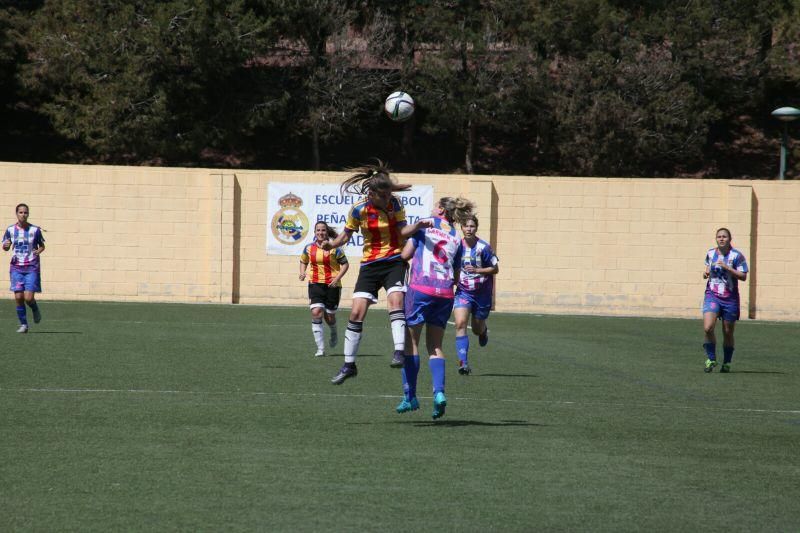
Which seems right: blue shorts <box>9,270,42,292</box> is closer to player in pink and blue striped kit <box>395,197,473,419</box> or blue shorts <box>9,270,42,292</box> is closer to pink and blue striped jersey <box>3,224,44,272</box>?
pink and blue striped jersey <box>3,224,44,272</box>

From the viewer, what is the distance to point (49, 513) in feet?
19.3

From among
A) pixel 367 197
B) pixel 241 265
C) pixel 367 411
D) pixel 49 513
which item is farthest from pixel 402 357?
pixel 241 265

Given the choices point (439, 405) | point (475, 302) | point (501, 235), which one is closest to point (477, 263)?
point (475, 302)

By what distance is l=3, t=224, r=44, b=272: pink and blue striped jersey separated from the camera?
60.1 feet

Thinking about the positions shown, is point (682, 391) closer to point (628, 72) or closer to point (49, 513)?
point (49, 513)

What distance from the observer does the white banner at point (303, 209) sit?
27.5 m

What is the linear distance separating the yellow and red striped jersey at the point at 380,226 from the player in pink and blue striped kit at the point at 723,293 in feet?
21.2

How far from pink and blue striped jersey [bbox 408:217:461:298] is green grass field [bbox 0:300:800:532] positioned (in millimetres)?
1092

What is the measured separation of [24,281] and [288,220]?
32.5ft

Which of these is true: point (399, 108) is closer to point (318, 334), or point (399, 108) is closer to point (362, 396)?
point (318, 334)

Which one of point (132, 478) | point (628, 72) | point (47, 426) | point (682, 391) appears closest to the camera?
point (132, 478)

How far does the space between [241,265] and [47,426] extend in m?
19.2

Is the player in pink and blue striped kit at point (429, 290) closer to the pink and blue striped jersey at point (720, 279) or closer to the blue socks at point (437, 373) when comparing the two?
the blue socks at point (437, 373)

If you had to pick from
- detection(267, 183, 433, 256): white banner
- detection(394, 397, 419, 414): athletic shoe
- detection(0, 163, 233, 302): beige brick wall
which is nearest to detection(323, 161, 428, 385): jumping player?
detection(394, 397, 419, 414): athletic shoe
